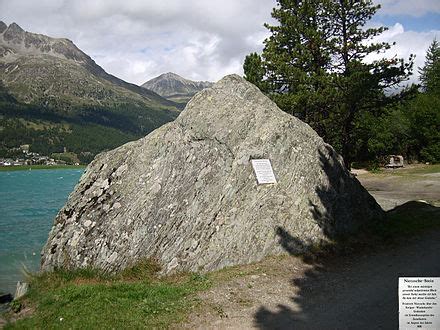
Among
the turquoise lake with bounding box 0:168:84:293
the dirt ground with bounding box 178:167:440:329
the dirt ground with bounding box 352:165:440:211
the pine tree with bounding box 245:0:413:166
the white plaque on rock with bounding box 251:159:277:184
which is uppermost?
the pine tree with bounding box 245:0:413:166

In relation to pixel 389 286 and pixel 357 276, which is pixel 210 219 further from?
pixel 389 286

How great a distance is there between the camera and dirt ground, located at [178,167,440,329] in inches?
362

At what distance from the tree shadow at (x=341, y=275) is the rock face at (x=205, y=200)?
0.32 feet

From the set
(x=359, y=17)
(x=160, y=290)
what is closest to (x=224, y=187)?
(x=160, y=290)

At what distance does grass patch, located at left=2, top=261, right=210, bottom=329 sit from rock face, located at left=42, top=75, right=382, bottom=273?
0.49m

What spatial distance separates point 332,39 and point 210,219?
28.5 meters

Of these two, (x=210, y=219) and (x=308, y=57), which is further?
(x=308, y=57)

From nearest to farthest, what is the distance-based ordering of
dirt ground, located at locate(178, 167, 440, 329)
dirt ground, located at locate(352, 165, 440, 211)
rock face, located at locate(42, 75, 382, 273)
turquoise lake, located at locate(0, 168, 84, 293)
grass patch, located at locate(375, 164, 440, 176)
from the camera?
dirt ground, located at locate(178, 167, 440, 329)
rock face, located at locate(42, 75, 382, 273)
turquoise lake, located at locate(0, 168, 84, 293)
dirt ground, located at locate(352, 165, 440, 211)
grass patch, located at locate(375, 164, 440, 176)

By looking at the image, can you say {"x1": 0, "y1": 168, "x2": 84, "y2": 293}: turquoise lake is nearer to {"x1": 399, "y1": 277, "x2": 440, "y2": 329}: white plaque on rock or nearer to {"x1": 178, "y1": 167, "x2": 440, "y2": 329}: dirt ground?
{"x1": 178, "y1": 167, "x2": 440, "y2": 329}: dirt ground

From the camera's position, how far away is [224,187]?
1439 centimetres

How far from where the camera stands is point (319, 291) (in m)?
11.0

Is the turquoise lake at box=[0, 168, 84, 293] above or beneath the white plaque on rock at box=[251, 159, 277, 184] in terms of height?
beneath

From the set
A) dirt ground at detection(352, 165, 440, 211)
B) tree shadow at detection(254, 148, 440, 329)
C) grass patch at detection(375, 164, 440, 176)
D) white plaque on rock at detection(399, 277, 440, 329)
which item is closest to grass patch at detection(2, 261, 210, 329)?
tree shadow at detection(254, 148, 440, 329)

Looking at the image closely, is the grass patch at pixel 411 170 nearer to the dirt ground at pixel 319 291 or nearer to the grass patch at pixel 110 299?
the dirt ground at pixel 319 291
